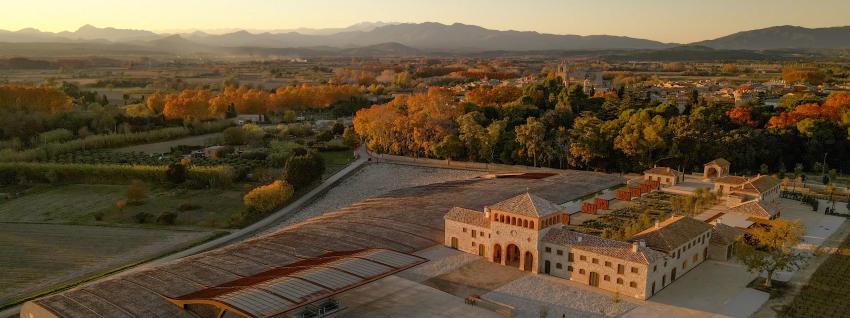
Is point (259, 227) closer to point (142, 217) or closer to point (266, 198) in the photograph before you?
point (266, 198)

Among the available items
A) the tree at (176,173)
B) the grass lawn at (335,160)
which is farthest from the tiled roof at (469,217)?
the tree at (176,173)

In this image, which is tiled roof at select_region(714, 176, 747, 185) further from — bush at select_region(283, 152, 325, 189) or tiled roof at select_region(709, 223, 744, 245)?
bush at select_region(283, 152, 325, 189)

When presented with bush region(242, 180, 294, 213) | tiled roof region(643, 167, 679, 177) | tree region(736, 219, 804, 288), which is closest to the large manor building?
tree region(736, 219, 804, 288)

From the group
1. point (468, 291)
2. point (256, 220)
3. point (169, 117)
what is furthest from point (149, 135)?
point (468, 291)

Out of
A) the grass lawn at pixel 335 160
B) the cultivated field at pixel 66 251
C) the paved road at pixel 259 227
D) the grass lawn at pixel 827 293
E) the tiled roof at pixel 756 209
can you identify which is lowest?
the cultivated field at pixel 66 251

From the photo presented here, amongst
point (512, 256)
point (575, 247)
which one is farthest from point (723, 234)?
point (512, 256)

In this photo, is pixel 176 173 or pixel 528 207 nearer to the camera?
pixel 528 207

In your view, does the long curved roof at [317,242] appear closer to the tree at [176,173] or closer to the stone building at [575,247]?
the stone building at [575,247]
